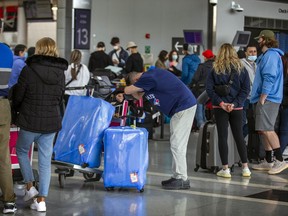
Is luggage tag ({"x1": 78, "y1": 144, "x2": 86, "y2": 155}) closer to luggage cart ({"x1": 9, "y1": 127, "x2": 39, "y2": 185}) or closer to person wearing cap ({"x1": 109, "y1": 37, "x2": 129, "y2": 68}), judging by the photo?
luggage cart ({"x1": 9, "y1": 127, "x2": 39, "y2": 185})

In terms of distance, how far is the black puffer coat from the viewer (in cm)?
665

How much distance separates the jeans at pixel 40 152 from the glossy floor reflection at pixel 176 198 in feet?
1.00

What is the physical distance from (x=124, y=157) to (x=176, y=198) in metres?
0.74

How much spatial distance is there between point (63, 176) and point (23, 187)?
55 centimetres

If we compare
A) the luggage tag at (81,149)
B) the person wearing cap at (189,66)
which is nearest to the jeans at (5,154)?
the luggage tag at (81,149)

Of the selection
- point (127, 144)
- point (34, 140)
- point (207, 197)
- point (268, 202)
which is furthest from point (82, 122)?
point (268, 202)

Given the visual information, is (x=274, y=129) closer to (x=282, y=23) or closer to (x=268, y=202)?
(x=268, y=202)

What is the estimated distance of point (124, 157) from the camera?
7727 mm

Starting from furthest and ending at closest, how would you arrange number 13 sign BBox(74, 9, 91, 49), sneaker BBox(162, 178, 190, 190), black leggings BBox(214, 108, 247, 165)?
number 13 sign BBox(74, 9, 91, 49)
black leggings BBox(214, 108, 247, 165)
sneaker BBox(162, 178, 190, 190)

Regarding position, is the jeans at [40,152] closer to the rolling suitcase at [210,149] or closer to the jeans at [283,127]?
the rolling suitcase at [210,149]

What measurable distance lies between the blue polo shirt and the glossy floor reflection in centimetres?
100

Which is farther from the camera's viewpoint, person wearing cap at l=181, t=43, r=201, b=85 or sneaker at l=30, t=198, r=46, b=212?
person wearing cap at l=181, t=43, r=201, b=85

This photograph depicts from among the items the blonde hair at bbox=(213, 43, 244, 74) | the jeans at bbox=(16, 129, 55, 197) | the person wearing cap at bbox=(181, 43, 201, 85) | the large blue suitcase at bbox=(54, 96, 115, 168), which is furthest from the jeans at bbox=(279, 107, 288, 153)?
the person wearing cap at bbox=(181, 43, 201, 85)

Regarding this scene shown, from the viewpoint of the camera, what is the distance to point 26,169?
22.7ft
